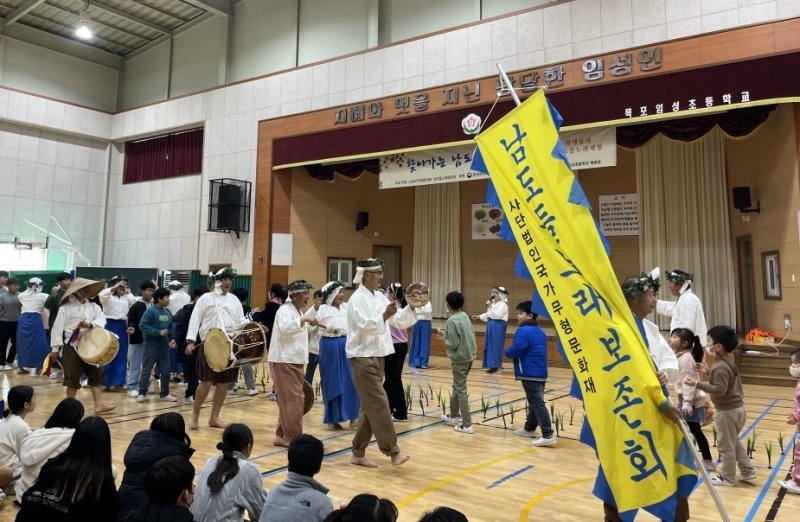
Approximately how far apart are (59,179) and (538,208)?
17.6m

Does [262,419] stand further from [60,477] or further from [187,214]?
[187,214]

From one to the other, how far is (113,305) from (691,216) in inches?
423

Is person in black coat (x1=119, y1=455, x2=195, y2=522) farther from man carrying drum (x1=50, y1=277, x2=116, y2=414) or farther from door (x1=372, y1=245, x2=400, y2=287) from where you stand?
door (x1=372, y1=245, x2=400, y2=287)

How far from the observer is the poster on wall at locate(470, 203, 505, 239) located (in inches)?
553

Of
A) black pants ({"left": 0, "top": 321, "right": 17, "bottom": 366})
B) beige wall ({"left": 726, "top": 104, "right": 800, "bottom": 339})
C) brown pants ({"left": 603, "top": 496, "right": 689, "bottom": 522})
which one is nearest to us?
brown pants ({"left": 603, "top": 496, "right": 689, "bottom": 522})

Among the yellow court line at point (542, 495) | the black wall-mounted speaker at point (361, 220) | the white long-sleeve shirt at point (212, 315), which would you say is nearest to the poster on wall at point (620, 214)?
the black wall-mounted speaker at point (361, 220)

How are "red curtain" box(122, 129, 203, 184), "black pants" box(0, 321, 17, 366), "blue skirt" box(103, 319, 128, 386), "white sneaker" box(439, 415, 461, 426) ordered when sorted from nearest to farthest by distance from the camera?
"white sneaker" box(439, 415, 461, 426) → "blue skirt" box(103, 319, 128, 386) → "black pants" box(0, 321, 17, 366) → "red curtain" box(122, 129, 203, 184)

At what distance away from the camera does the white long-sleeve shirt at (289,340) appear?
197 inches

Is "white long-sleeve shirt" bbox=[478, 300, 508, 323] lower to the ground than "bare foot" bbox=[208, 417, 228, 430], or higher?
higher

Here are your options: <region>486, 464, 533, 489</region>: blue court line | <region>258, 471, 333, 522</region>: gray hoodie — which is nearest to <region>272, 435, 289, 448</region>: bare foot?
<region>486, 464, 533, 489</region>: blue court line

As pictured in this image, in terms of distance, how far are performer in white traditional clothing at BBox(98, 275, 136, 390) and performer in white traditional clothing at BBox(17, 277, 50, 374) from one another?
1.81 meters

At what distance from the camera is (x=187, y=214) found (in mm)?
15328

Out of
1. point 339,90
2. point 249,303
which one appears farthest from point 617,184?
point 249,303

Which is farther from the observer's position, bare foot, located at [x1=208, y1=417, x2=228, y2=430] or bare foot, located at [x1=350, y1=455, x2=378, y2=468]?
bare foot, located at [x1=208, y1=417, x2=228, y2=430]
